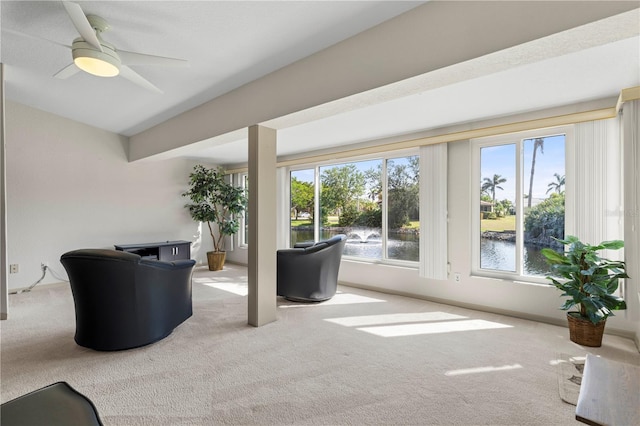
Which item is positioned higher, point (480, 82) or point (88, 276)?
point (480, 82)

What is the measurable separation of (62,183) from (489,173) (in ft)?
20.7

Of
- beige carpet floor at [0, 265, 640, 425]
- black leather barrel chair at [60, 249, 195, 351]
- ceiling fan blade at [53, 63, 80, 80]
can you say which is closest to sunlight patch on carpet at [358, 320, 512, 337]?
beige carpet floor at [0, 265, 640, 425]

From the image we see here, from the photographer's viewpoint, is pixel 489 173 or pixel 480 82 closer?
pixel 480 82

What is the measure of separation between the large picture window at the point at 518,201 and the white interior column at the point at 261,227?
2.58m

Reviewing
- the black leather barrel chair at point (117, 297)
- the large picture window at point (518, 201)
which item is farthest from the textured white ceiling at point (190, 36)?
the large picture window at point (518, 201)

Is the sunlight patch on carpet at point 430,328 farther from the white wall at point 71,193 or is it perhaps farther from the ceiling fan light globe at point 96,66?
the white wall at point 71,193

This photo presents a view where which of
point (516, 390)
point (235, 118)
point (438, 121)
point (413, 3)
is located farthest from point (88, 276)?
point (438, 121)

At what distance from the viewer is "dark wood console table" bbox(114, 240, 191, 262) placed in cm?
532

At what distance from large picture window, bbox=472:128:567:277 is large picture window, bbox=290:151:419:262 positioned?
0.88 meters

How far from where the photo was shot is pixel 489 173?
3887 millimetres

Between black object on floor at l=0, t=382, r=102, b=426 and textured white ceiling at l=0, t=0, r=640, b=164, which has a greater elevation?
textured white ceiling at l=0, t=0, r=640, b=164

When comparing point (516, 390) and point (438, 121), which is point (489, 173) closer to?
point (438, 121)

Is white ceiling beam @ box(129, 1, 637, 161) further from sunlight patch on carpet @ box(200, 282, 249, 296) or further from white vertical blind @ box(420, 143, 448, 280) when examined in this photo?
sunlight patch on carpet @ box(200, 282, 249, 296)

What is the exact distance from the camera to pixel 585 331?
2.78 m
